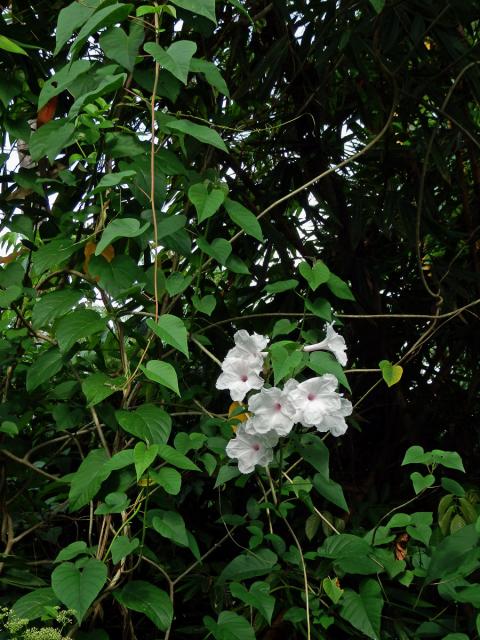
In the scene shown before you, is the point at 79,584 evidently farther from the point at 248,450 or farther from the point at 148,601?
the point at 248,450

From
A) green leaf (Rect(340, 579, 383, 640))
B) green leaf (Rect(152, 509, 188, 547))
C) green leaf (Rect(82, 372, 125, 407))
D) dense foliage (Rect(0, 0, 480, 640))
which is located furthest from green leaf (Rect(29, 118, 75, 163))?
green leaf (Rect(340, 579, 383, 640))

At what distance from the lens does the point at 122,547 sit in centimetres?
129

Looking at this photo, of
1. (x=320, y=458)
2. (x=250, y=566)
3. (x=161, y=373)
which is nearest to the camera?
(x=161, y=373)

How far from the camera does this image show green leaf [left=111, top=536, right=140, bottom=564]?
1270 mm

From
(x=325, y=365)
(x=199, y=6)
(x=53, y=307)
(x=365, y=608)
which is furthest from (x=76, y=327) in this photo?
(x=365, y=608)

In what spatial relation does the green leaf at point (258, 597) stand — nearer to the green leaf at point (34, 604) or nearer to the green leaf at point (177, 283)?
the green leaf at point (34, 604)

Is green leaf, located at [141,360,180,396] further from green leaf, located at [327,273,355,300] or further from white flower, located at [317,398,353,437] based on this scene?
green leaf, located at [327,273,355,300]

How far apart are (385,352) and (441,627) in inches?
30.5

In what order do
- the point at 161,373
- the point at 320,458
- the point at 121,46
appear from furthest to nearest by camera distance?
the point at 320,458
the point at 121,46
the point at 161,373

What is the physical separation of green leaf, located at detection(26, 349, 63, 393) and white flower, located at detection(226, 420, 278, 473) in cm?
33

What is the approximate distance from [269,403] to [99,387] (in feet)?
0.89

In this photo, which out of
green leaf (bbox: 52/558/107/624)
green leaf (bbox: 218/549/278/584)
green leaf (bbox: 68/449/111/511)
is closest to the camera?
green leaf (bbox: 52/558/107/624)

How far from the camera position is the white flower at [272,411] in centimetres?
130

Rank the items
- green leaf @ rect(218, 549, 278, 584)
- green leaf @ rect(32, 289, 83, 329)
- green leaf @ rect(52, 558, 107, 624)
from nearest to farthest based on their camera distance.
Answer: green leaf @ rect(52, 558, 107, 624), green leaf @ rect(32, 289, 83, 329), green leaf @ rect(218, 549, 278, 584)
